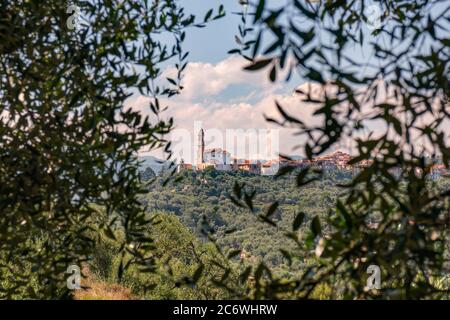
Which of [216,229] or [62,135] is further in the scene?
[216,229]

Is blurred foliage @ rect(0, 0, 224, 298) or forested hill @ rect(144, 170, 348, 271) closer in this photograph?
blurred foliage @ rect(0, 0, 224, 298)

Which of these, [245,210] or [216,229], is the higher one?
[245,210]

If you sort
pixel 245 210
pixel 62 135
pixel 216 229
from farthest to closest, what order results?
pixel 245 210 < pixel 216 229 < pixel 62 135

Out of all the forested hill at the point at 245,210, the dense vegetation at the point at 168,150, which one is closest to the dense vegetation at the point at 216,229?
the forested hill at the point at 245,210

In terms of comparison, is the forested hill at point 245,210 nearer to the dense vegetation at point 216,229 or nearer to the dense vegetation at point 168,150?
the dense vegetation at point 216,229

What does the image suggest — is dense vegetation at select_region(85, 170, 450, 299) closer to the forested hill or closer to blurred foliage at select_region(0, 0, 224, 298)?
the forested hill

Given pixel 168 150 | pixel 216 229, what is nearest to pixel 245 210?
pixel 216 229

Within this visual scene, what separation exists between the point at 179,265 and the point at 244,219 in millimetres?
14427

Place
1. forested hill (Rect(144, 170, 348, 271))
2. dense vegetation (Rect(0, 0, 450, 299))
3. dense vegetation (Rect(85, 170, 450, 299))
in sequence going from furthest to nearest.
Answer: forested hill (Rect(144, 170, 348, 271)) → dense vegetation (Rect(85, 170, 450, 299)) → dense vegetation (Rect(0, 0, 450, 299))

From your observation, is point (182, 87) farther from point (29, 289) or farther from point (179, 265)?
point (179, 265)

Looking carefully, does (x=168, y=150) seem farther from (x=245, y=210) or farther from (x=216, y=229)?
(x=245, y=210)

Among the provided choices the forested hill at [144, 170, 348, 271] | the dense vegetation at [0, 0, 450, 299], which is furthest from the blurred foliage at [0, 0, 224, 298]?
the forested hill at [144, 170, 348, 271]

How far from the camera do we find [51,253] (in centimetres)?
376

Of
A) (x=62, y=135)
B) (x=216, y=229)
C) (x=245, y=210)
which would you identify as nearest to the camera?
(x=62, y=135)
